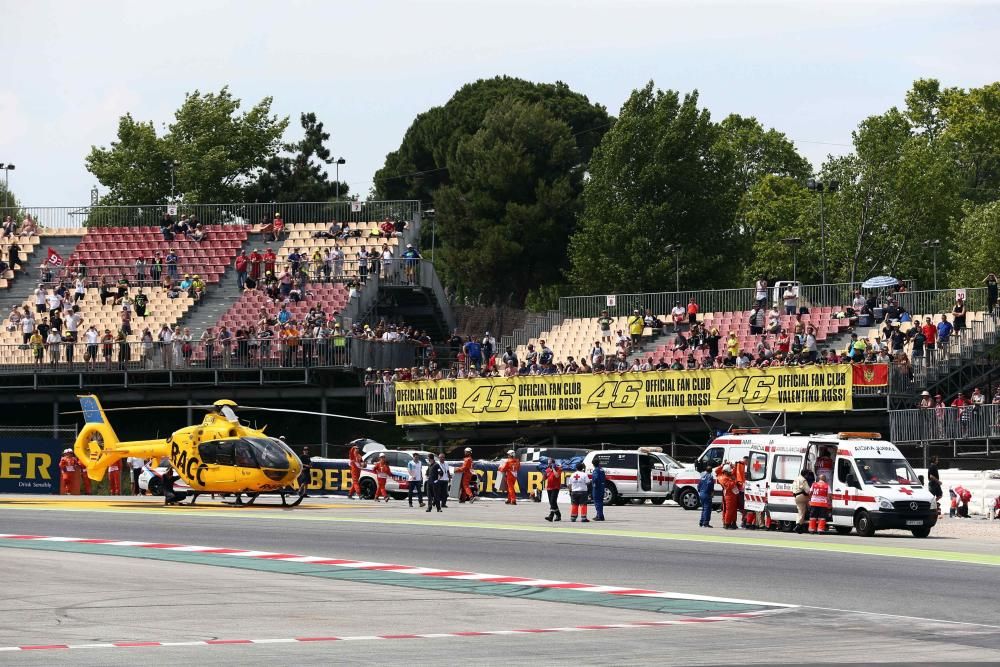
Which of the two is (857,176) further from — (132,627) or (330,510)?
(132,627)

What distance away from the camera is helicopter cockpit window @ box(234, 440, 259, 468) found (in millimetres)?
38844

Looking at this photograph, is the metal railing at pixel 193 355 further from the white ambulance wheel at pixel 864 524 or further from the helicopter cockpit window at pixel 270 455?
the white ambulance wheel at pixel 864 524

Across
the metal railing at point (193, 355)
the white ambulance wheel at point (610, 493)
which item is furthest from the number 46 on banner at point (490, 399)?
the white ambulance wheel at point (610, 493)

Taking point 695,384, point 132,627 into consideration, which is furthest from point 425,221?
point 132,627

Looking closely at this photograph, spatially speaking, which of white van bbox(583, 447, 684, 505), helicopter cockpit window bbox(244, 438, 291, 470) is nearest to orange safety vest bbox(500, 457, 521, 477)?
white van bbox(583, 447, 684, 505)

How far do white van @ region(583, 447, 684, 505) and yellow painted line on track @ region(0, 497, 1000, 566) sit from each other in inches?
278

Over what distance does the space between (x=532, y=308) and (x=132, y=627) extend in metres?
67.2

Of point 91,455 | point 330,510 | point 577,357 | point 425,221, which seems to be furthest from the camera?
point 425,221

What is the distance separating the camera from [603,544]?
2878 centimetres

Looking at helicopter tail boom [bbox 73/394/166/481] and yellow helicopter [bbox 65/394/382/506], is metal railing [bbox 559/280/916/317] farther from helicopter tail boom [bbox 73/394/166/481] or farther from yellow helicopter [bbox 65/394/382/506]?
yellow helicopter [bbox 65/394/382/506]

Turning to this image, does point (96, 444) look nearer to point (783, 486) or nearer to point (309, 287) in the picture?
point (309, 287)

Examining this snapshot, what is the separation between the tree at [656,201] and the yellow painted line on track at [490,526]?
36.7 meters

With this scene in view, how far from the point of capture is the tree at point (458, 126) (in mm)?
100625

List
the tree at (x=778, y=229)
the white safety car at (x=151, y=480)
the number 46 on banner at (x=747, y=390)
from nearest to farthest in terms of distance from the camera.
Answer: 1. the white safety car at (x=151, y=480)
2. the number 46 on banner at (x=747, y=390)
3. the tree at (x=778, y=229)
